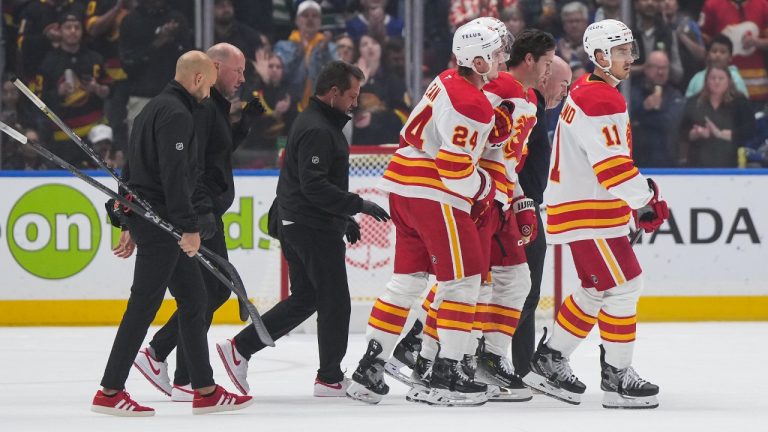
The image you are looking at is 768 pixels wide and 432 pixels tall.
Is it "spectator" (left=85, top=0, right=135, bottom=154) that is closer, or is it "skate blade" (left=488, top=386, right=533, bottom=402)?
"skate blade" (left=488, top=386, right=533, bottom=402)

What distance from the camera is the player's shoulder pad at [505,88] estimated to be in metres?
5.14

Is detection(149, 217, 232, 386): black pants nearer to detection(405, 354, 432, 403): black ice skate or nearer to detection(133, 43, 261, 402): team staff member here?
detection(133, 43, 261, 402): team staff member

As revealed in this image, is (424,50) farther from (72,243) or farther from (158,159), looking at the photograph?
(158,159)

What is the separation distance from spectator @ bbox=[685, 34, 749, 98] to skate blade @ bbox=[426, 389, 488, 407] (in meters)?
4.95

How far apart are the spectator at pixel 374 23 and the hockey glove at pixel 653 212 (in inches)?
178

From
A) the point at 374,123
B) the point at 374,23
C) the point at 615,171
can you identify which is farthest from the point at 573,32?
the point at 615,171

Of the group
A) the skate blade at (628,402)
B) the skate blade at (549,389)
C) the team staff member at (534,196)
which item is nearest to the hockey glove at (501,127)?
the team staff member at (534,196)

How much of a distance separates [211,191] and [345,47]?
429 cm

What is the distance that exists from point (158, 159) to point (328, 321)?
1.02m

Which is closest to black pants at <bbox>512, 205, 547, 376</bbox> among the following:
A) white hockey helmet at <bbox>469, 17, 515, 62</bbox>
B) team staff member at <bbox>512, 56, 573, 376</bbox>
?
team staff member at <bbox>512, 56, 573, 376</bbox>

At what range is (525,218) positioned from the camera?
17.3 ft

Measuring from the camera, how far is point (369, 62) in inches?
368

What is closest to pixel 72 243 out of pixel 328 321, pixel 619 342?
pixel 328 321

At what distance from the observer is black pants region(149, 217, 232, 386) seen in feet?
17.4
